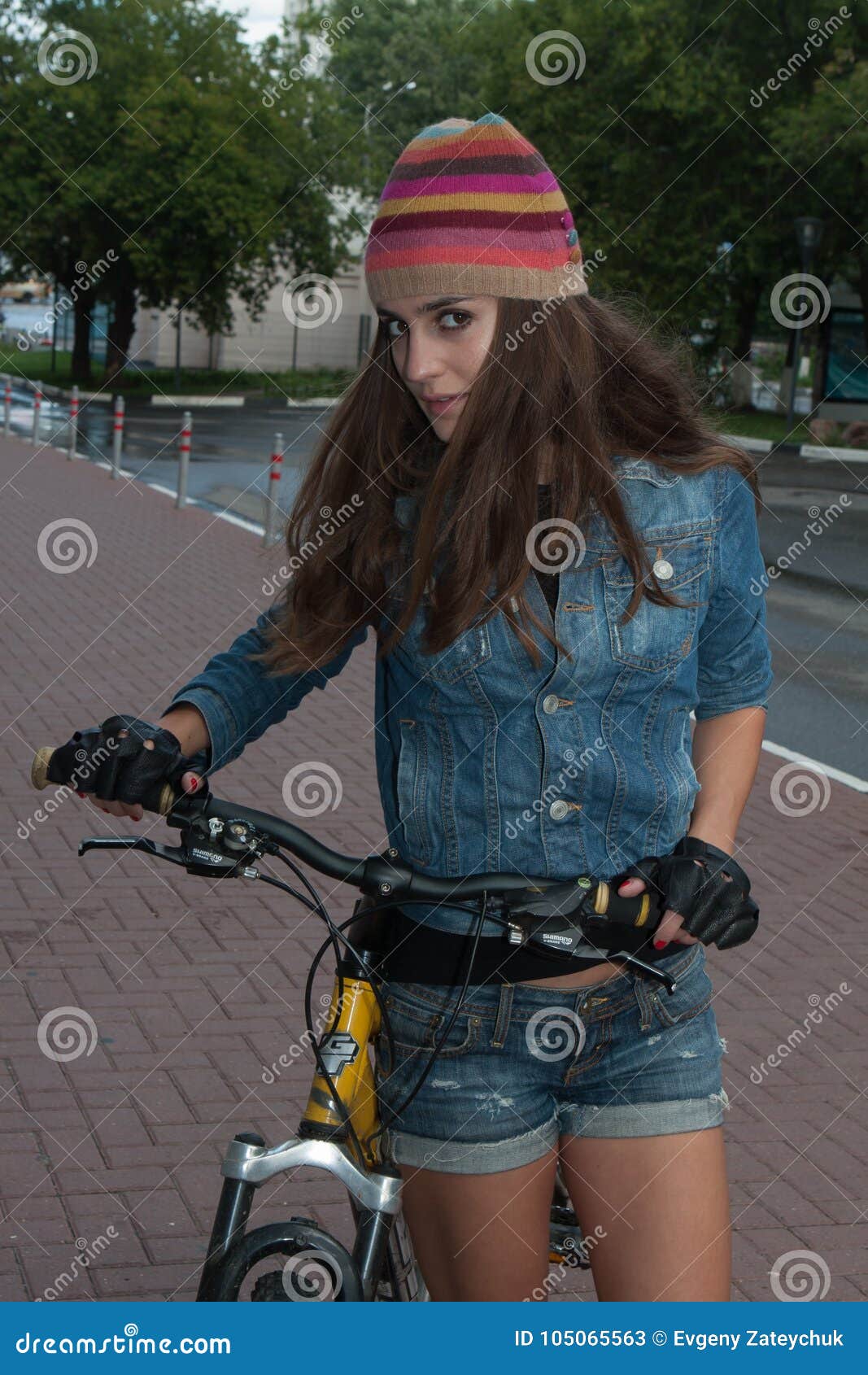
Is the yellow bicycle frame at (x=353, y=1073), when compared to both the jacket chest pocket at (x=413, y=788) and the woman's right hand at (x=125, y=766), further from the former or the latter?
the woman's right hand at (x=125, y=766)

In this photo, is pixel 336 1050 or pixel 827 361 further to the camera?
pixel 827 361

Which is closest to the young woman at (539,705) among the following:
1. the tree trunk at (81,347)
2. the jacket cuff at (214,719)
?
the jacket cuff at (214,719)

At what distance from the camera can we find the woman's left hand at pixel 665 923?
1.94m

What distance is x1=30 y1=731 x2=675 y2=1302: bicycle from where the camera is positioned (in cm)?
181

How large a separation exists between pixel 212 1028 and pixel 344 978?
300 cm

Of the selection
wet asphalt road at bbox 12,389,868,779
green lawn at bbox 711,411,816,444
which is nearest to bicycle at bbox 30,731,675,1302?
wet asphalt road at bbox 12,389,868,779

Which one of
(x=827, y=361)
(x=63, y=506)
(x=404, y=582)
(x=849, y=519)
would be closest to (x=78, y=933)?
(x=404, y=582)

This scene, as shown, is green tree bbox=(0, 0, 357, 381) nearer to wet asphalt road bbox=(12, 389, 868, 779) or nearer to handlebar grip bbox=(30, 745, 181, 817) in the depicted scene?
wet asphalt road bbox=(12, 389, 868, 779)

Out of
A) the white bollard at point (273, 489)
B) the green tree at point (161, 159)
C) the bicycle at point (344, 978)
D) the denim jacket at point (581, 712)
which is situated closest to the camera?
the bicycle at point (344, 978)

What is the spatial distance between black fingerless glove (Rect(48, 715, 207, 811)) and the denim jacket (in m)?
0.30

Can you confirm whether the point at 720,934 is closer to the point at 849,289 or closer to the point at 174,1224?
the point at 174,1224

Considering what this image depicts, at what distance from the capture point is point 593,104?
1435 inches

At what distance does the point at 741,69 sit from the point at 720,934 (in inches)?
1363

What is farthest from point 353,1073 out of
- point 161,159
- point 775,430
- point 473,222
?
point 161,159
